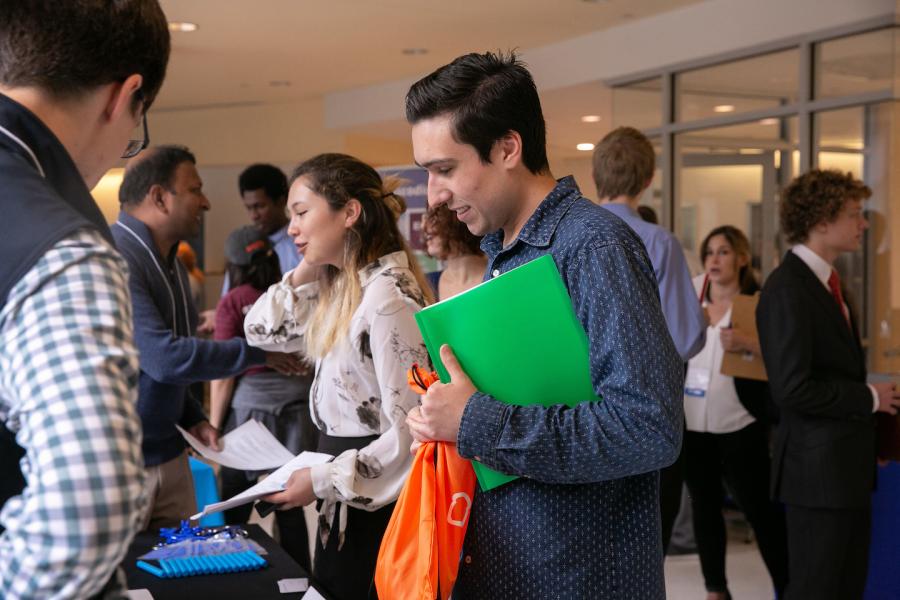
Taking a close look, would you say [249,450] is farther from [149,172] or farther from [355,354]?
[149,172]

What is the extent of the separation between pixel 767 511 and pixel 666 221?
3515 mm

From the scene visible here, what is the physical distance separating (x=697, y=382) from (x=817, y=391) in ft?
3.96

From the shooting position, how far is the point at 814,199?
3.34 m

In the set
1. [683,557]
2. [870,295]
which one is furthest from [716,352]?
[870,295]

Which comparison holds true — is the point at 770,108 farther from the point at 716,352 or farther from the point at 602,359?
the point at 602,359

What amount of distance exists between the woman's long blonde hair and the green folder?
0.84 meters

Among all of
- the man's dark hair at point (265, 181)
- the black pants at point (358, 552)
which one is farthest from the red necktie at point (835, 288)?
the man's dark hair at point (265, 181)

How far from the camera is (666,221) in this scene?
7148 mm

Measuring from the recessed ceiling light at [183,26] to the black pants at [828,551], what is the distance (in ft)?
18.6

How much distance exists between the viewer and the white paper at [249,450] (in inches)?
89.6

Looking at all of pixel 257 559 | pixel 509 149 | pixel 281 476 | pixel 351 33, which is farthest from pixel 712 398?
pixel 351 33

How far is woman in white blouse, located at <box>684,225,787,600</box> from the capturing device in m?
3.97

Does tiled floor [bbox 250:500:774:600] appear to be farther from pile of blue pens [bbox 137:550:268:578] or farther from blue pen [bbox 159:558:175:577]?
blue pen [bbox 159:558:175:577]

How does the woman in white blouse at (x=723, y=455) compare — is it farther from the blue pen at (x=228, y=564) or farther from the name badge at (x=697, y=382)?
the blue pen at (x=228, y=564)
